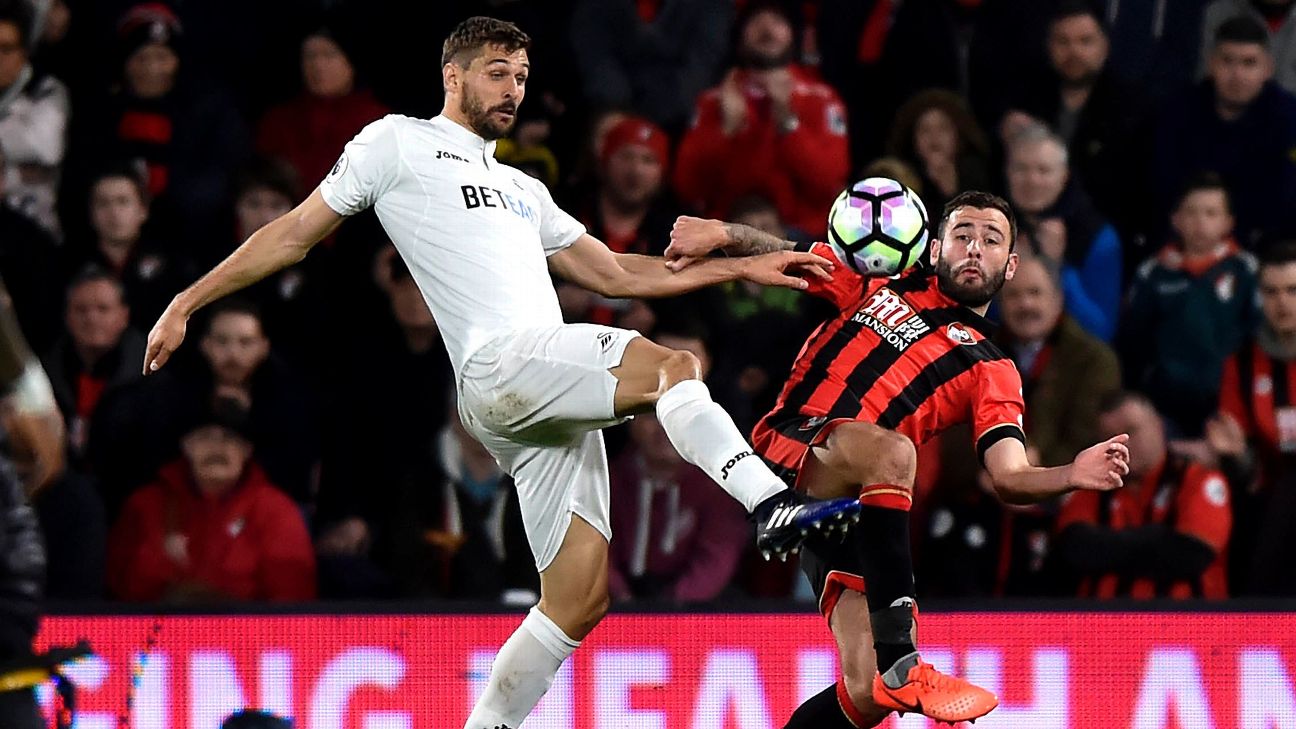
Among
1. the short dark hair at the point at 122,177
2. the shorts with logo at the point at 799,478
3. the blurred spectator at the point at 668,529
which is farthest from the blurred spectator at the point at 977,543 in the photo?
the short dark hair at the point at 122,177

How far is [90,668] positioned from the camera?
24.7 feet

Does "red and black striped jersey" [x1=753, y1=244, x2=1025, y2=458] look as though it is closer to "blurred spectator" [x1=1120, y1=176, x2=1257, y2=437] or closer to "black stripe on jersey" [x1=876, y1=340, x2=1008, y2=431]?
"black stripe on jersey" [x1=876, y1=340, x2=1008, y2=431]

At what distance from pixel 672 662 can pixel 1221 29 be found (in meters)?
3.62

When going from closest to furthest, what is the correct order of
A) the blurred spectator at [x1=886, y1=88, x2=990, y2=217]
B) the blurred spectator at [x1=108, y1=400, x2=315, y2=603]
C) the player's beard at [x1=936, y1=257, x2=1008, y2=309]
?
1. the player's beard at [x1=936, y1=257, x2=1008, y2=309]
2. the blurred spectator at [x1=108, y1=400, x2=315, y2=603]
3. the blurred spectator at [x1=886, y1=88, x2=990, y2=217]

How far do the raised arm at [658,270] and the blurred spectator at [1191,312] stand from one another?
8.92ft

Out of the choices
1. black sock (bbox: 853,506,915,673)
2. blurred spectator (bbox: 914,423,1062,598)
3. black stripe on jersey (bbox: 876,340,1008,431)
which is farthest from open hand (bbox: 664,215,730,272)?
blurred spectator (bbox: 914,423,1062,598)

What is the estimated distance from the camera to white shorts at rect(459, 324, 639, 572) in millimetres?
6004

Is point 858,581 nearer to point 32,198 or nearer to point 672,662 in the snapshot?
point 672,662

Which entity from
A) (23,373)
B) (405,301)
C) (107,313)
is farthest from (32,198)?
(23,373)

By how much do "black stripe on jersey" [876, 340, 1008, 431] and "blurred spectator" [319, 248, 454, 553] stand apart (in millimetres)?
2604

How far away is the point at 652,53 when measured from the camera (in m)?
9.59

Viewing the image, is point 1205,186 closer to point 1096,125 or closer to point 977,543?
point 1096,125

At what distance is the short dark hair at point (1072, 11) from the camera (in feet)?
31.0

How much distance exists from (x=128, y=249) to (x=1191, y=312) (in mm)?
4100
